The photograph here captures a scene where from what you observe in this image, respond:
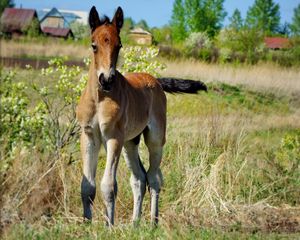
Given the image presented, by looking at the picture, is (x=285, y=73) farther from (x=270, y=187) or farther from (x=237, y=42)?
(x=270, y=187)

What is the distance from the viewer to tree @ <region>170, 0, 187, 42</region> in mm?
53062

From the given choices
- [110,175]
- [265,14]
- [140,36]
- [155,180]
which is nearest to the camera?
[110,175]

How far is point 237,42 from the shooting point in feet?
131

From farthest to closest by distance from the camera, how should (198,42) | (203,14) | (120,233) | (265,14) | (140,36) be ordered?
(265,14) → (203,14) → (198,42) → (140,36) → (120,233)

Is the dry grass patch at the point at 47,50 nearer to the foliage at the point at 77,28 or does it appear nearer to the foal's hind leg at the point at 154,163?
the foal's hind leg at the point at 154,163

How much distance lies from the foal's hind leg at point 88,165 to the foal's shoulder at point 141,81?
1227 mm

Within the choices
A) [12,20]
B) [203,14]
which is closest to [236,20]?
[203,14]

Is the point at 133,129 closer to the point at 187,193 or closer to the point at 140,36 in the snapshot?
the point at 187,193

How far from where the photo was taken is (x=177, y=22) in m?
55.1

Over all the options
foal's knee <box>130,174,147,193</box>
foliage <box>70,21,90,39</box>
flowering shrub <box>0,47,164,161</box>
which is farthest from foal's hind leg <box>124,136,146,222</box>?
foliage <box>70,21,90,39</box>

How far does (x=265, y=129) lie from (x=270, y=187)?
9.62m

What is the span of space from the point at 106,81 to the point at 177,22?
158 ft

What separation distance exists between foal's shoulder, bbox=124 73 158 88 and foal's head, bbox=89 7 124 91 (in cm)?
112

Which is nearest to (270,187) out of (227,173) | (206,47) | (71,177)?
(227,173)
